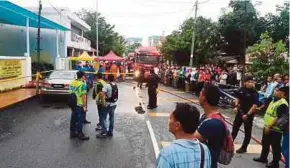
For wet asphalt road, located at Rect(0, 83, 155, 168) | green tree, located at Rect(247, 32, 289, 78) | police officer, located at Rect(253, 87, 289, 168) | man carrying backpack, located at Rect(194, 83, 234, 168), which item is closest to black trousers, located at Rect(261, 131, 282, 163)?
police officer, located at Rect(253, 87, 289, 168)

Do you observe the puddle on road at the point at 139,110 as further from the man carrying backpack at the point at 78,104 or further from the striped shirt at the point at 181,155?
the striped shirt at the point at 181,155

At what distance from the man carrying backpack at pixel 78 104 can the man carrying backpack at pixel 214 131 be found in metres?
6.17

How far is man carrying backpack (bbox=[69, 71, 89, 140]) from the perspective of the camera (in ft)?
33.6

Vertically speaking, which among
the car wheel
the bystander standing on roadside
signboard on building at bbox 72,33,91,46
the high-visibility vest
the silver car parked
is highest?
signboard on building at bbox 72,33,91,46

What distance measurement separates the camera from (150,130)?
1180 centimetres

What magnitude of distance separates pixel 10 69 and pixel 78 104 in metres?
12.3

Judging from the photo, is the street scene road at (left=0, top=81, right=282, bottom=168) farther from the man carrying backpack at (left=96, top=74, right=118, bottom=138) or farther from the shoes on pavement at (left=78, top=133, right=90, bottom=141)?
the man carrying backpack at (left=96, top=74, right=118, bottom=138)

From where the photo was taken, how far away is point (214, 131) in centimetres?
408

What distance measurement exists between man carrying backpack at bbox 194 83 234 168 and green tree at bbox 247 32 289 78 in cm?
1435

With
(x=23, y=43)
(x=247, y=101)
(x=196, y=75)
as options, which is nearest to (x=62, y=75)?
(x=196, y=75)

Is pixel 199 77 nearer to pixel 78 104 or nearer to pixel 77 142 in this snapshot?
pixel 78 104

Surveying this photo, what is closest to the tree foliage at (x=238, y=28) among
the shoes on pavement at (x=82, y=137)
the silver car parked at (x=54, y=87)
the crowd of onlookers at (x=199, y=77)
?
the crowd of onlookers at (x=199, y=77)

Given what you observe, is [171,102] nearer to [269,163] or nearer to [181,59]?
[269,163]

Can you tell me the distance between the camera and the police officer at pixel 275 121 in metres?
7.60
